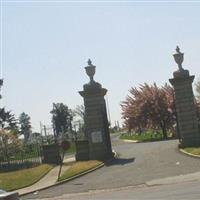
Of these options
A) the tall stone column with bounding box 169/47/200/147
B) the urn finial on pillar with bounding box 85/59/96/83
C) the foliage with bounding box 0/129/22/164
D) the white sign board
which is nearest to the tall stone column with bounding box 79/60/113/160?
the white sign board

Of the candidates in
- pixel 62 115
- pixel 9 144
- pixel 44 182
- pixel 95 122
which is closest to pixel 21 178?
pixel 44 182

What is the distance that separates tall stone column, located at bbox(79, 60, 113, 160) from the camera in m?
34.2

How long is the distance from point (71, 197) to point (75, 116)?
108m

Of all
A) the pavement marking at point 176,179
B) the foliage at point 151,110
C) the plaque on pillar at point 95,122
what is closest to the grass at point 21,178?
the plaque on pillar at point 95,122

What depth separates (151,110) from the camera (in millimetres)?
57312

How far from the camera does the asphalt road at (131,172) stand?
25.7 metres

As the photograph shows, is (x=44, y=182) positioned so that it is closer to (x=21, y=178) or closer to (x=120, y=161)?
(x=21, y=178)

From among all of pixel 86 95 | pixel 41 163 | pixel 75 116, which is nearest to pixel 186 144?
pixel 86 95

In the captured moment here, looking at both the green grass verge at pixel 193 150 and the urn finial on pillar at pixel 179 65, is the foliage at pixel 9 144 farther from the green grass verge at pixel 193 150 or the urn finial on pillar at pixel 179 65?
the green grass verge at pixel 193 150

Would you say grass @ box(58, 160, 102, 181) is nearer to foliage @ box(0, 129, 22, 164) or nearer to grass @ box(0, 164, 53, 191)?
grass @ box(0, 164, 53, 191)

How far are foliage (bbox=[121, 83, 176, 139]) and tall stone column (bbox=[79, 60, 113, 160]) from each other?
72.5ft

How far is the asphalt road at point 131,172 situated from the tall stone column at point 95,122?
3.91ft

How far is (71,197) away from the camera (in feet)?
78.8

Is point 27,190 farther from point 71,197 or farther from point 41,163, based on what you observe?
point 41,163
